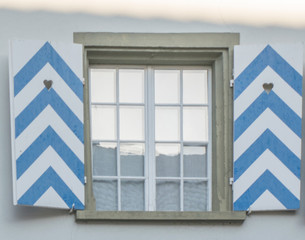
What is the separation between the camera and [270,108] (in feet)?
14.5

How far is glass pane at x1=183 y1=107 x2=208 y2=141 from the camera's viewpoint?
4.71 metres

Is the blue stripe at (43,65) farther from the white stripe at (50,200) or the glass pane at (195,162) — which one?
the glass pane at (195,162)

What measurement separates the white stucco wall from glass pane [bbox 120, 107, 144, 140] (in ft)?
2.27

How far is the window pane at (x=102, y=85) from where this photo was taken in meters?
4.69

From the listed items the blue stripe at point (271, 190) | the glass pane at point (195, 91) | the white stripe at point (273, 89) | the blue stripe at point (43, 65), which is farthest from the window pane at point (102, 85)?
the blue stripe at point (271, 190)

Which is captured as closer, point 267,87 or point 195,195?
point 267,87

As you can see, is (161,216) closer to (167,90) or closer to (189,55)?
(167,90)

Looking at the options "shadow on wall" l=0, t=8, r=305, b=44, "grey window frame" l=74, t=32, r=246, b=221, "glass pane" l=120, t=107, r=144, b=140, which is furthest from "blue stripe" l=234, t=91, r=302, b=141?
"glass pane" l=120, t=107, r=144, b=140

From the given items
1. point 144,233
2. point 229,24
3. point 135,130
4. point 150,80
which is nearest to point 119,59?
point 150,80

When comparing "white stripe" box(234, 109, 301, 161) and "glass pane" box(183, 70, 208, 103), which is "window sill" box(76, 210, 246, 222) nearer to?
"white stripe" box(234, 109, 301, 161)

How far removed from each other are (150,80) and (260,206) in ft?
4.59

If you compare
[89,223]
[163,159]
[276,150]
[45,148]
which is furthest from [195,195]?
[45,148]

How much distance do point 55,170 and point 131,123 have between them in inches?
30.4

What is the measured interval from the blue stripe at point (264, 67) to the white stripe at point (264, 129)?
276 mm
